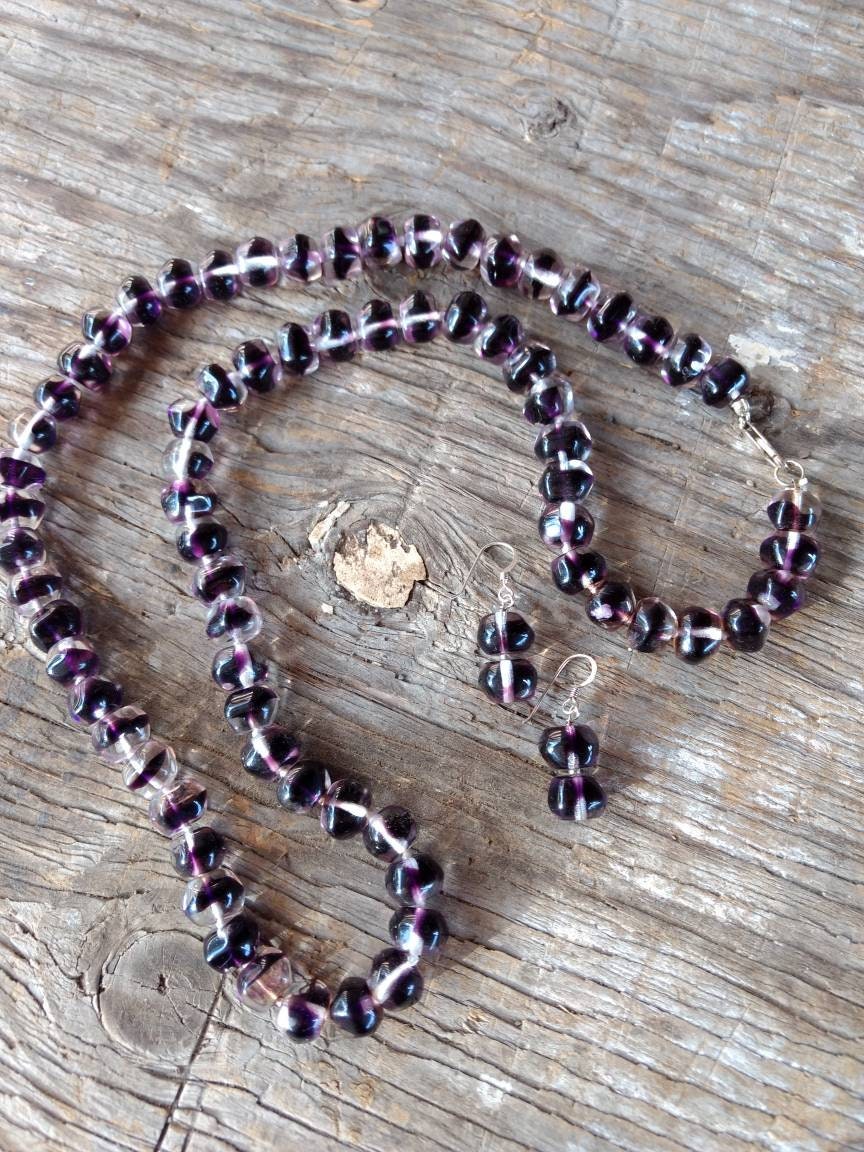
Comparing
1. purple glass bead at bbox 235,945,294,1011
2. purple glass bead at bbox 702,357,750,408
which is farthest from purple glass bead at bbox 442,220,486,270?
purple glass bead at bbox 235,945,294,1011

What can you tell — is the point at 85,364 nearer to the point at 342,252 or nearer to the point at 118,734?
the point at 342,252

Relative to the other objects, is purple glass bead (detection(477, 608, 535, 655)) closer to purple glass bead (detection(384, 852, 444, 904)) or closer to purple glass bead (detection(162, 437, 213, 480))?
purple glass bead (detection(384, 852, 444, 904))

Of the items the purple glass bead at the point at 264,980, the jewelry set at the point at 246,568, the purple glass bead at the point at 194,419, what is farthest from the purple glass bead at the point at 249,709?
the purple glass bead at the point at 194,419

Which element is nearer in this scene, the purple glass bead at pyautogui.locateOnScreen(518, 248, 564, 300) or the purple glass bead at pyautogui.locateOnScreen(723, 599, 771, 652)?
the purple glass bead at pyautogui.locateOnScreen(723, 599, 771, 652)

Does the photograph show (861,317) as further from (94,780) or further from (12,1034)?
(12,1034)

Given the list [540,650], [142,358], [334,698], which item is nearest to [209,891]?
[334,698]

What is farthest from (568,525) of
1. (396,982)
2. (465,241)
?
(396,982)

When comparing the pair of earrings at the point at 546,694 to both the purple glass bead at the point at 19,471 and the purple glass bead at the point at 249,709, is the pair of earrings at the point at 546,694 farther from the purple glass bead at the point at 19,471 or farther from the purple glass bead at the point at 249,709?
the purple glass bead at the point at 19,471
